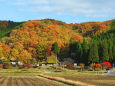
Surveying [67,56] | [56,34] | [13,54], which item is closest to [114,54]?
[67,56]

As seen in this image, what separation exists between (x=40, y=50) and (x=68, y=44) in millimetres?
20124

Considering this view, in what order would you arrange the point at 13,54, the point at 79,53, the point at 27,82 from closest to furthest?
the point at 27,82, the point at 79,53, the point at 13,54

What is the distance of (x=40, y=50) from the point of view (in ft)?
481

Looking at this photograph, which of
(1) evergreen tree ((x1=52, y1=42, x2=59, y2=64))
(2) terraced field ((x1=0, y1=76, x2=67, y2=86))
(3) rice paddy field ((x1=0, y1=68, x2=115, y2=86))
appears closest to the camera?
(2) terraced field ((x1=0, y1=76, x2=67, y2=86))

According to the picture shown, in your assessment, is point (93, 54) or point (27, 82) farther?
point (93, 54)

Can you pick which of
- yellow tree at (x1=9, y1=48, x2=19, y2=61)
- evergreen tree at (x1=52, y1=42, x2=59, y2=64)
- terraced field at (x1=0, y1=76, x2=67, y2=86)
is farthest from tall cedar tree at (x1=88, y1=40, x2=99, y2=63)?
terraced field at (x1=0, y1=76, x2=67, y2=86)

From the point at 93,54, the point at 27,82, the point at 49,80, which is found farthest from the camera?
the point at 93,54

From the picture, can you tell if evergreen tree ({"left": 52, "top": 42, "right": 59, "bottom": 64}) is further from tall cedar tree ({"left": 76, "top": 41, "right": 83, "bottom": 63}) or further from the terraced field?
the terraced field

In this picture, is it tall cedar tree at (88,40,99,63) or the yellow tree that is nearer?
tall cedar tree at (88,40,99,63)

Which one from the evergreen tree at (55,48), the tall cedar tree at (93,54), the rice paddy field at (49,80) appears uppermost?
the evergreen tree at (55,48)

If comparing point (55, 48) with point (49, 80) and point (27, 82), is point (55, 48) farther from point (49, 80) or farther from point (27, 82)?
point (27, 82)

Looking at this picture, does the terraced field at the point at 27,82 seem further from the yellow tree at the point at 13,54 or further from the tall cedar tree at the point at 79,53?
the yellow tree at the point at 13,54

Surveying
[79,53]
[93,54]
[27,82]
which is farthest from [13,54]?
[27,82]

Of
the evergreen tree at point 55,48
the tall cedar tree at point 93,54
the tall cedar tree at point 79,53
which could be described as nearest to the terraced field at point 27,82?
the tall cedar tree at point 93,54
